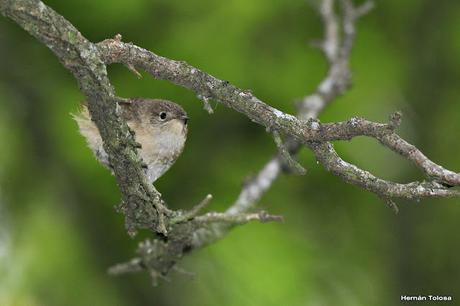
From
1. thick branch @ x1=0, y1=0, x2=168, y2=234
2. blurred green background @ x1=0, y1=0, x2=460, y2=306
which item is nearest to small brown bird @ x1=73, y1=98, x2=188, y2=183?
thick branch @ x1=0, y1=0, x2=168, y2=234

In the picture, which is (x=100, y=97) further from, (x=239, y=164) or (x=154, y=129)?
(x=239, y=164)

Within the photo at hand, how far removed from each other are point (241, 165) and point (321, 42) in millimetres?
2198

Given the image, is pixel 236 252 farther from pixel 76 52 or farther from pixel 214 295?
pixel 76 52

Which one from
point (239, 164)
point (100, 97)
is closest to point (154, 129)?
point (100, 97)

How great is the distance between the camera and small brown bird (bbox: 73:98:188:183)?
6.75 metres

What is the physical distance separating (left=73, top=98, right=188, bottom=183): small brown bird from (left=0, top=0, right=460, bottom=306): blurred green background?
186 centimetres

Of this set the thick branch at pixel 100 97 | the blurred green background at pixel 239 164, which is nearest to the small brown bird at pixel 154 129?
the thick branch at pixel 100 97

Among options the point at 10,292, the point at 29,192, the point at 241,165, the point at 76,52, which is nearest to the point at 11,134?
the point at 29,192

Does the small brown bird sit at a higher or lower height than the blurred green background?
lower

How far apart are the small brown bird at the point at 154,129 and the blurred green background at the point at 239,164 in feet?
6.10

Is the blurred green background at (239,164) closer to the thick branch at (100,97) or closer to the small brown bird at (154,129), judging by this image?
the small brown bird at (154,129)

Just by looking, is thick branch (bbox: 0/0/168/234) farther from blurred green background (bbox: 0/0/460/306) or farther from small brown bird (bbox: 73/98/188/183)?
blurred green background (bbox: 0/0/460/306)

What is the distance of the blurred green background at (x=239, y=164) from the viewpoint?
9086 mm

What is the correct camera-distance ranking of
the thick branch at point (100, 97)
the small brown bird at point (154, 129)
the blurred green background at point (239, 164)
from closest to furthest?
the thick branch at point (100, 97) → the small brown bird at point (154, 129) → the blurred green background at point (239, 164)
